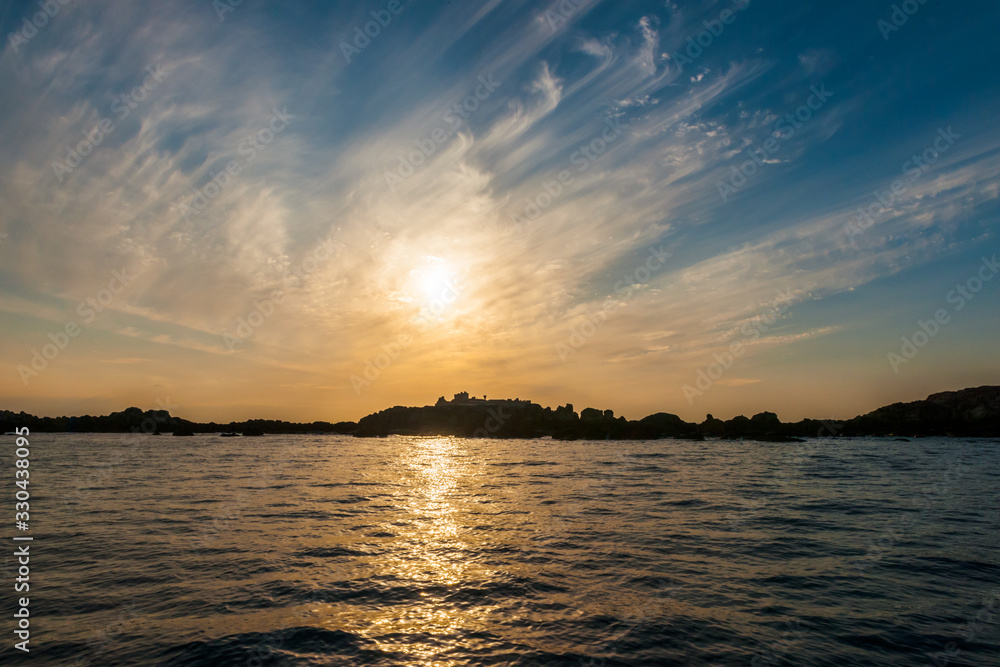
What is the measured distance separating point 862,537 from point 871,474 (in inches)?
1160

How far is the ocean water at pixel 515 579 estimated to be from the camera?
32.9ft

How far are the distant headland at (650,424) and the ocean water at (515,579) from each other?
98673 mm

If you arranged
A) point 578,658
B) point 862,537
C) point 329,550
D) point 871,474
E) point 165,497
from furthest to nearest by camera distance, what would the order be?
point 871,474, point 165,497, point 862,537, point 329,550, point 578,658

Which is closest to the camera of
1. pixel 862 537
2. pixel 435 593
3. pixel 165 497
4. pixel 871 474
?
pixel 435 593

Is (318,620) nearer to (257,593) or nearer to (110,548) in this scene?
(257,593)

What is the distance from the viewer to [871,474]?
42.1 meters

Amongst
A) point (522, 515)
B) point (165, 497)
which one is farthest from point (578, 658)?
point (165, 497)

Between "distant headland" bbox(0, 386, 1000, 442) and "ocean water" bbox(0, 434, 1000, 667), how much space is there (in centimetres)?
9867
